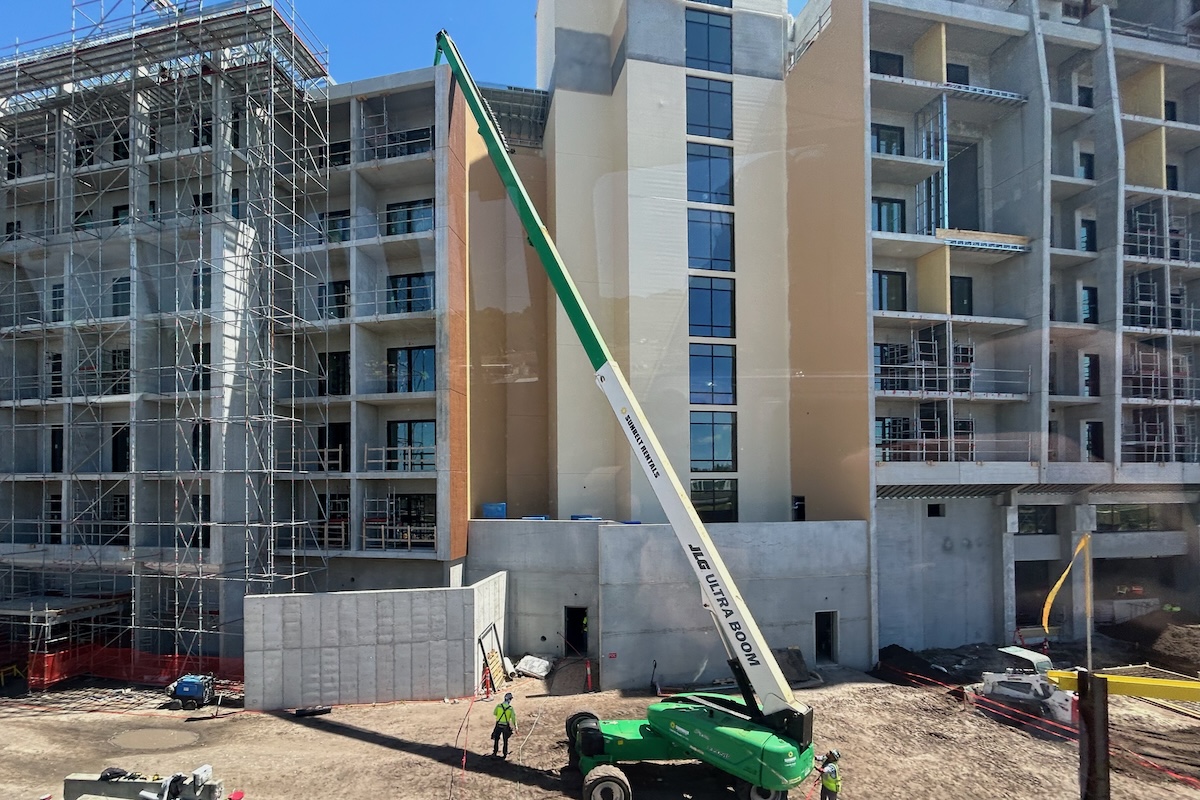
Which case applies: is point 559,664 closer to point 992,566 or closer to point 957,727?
point 957,727

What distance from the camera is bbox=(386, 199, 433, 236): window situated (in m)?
14.9

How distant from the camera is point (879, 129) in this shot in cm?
1512

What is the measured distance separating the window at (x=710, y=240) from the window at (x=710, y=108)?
2.01 metres

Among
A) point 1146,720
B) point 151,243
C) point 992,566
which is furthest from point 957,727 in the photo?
point 151,243

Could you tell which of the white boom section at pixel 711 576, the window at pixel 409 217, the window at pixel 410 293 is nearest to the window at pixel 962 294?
the white boom section at pixel 711 576

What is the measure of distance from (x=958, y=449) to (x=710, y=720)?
9.77 meters

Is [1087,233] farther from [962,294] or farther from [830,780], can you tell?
[830,780]

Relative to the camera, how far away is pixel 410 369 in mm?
14914

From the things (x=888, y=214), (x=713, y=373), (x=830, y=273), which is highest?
(x=888, y=214)

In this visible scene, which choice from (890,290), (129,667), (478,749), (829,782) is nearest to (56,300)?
(129,667)

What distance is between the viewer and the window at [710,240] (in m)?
15.0

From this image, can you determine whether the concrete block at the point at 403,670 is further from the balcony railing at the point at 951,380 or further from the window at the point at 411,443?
the balcony railing at the point at 951,380

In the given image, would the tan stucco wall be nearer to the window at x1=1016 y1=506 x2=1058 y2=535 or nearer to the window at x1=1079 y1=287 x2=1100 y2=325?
the window at x1=1016 y1=506 x2=1058 y2=535

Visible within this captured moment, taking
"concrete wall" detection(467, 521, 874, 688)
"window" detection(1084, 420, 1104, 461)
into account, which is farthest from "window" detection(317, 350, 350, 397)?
"window" detection(1084, 420, 1104, 461)
